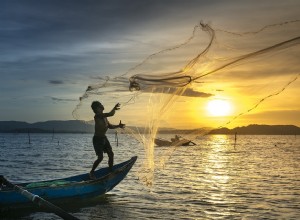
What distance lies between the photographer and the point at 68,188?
15922 mm

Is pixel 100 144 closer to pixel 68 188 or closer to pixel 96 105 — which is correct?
pixel 96 105

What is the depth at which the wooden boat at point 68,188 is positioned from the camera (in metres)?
14.9

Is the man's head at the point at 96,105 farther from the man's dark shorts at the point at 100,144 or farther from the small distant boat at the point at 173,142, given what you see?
the small distant boat at the point at 173,142

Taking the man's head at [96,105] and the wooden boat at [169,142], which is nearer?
the wooden boat at [169,142]

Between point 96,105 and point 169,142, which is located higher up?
point 96,105

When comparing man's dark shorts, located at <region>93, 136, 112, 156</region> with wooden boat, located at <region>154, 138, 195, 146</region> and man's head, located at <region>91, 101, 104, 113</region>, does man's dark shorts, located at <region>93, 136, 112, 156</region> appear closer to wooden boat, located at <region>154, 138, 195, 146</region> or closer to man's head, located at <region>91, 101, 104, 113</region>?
man's head, located at <region>91, 101, 104, 113</region>

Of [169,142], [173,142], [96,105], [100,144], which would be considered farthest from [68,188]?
[169,142]

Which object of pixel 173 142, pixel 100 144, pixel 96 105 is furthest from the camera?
pixel 100 144

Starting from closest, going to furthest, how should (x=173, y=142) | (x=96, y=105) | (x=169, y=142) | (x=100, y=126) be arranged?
(x=173, y=142) < (x=96, y=105) < (x=100, y=126) < (x=169, y=142)

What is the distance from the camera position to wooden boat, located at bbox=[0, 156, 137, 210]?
14.9 m

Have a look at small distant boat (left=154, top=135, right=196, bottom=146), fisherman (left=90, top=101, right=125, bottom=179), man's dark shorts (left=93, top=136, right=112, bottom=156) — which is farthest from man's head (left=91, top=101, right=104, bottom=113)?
small distant boat (left=154, top=135, right=196, bottom=146)

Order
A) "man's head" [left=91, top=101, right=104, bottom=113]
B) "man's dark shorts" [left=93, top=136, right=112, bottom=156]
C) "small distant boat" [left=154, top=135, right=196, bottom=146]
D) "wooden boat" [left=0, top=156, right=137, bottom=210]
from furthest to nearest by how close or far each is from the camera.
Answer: "man's dark shorts" [left=93, top=136, right=112, bottom=156] → "man's head" [left=91, top=101, right=104, bottom=113] → "wooden boat" [left=0, top=156, right=137, bottom=210] → "small distant boat" [left=154, top=135, right=196, bottom=146]

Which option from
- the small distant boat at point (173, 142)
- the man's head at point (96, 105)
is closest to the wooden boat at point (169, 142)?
the small distant boat at point (173, 142)

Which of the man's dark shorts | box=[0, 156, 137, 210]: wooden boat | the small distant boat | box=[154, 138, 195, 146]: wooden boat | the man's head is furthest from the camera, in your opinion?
the man's dark shorts
